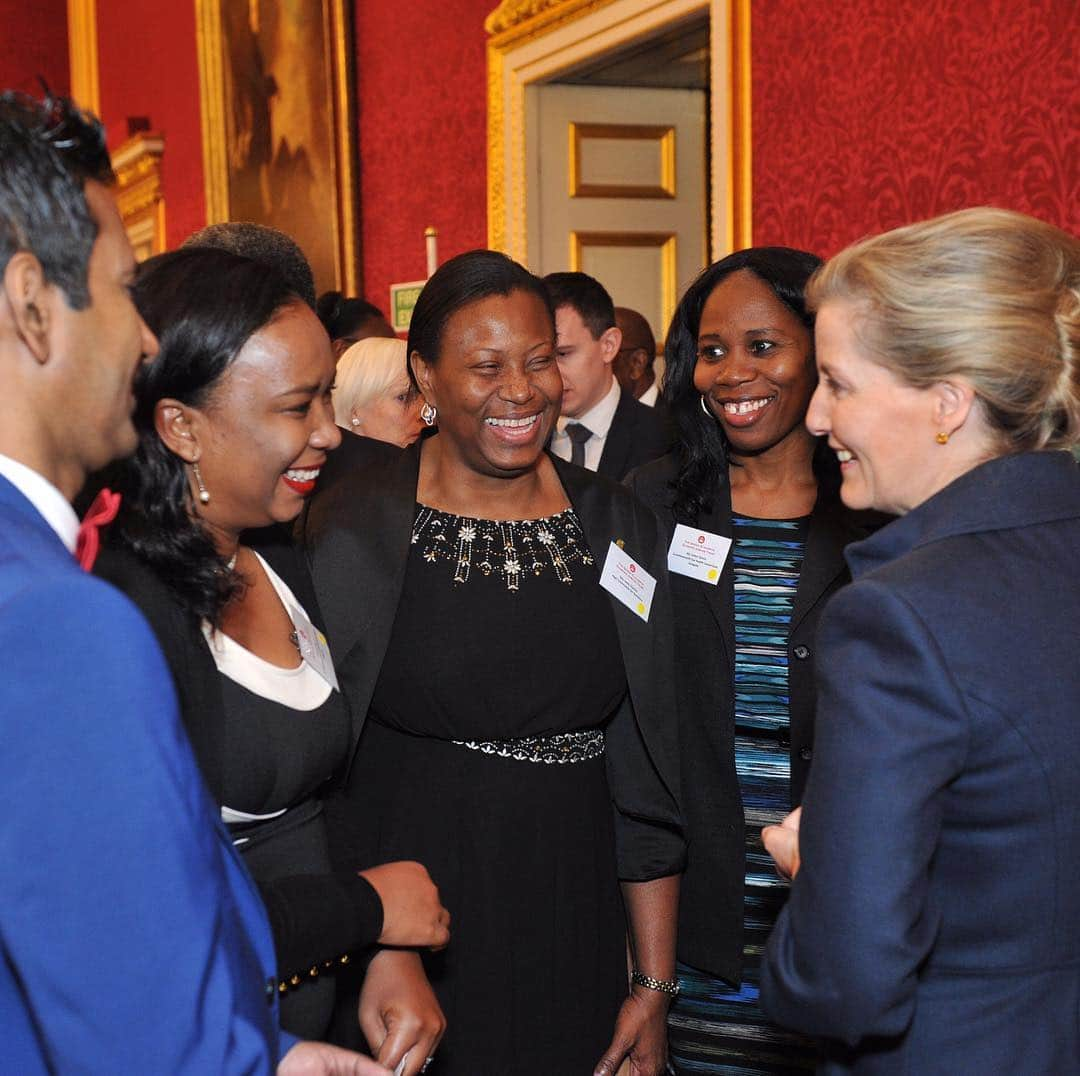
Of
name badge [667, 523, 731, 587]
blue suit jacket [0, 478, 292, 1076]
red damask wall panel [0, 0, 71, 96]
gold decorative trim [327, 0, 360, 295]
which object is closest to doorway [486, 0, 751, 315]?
gold decorative trim [327, 0, 360, 295]

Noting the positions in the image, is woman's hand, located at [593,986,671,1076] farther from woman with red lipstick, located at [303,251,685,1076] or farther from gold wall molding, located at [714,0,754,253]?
gold wall molding, located at [714,0,754,253]

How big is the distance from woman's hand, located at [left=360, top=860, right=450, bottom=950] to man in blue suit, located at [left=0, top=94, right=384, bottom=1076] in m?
0.66

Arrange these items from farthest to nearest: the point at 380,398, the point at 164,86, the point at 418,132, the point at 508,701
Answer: the point at 164,86, the point at 418,132, the point at 380,398, the point at 508,701

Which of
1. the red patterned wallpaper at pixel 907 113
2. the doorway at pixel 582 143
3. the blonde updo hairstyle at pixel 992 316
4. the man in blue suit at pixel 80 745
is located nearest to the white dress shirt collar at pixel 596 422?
the red patterned wallpaper at pixel 907 113

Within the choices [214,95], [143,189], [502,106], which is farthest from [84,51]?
[502,106]

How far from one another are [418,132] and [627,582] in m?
5.51

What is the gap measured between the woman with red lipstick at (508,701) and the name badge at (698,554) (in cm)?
6

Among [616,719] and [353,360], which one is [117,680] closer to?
[616,719]

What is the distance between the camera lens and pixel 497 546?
2.23 meters

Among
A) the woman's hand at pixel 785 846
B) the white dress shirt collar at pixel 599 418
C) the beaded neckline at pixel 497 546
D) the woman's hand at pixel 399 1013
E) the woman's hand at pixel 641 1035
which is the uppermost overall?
the white dress shirt collar at pixel 599 418

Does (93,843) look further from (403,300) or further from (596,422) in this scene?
(403,300)

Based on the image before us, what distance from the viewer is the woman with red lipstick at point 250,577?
1585 mm

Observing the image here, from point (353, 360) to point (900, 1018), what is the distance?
2944 millimetres

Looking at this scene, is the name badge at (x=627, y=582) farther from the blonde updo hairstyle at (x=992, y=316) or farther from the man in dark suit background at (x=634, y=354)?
the man in dark suit background at (x=634, y=354)
